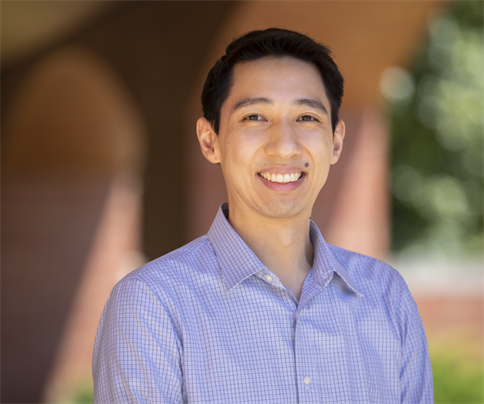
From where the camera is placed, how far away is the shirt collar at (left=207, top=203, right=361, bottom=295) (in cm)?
154

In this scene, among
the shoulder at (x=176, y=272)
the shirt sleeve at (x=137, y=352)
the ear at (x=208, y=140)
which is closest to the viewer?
the shirt sleeve at (x=137, y=352)

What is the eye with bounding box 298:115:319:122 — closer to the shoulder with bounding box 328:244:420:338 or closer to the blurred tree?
the shoulder with bounding box 328:244:420:338

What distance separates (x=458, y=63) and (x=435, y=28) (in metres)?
0.85

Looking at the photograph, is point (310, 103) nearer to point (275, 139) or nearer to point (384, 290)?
point (275, 139)

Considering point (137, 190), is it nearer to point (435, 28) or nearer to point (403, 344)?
point (403, 344)

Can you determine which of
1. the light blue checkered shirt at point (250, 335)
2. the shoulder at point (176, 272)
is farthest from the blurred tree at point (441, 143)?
the shoulder at point (176, 272)

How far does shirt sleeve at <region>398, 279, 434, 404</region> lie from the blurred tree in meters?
10.6

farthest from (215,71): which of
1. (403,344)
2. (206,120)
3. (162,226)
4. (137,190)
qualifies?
(137,190)

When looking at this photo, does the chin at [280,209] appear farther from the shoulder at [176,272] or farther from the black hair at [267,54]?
the black hair at [267,54]

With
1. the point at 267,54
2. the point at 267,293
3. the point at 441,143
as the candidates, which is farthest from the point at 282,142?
the point at 441,143

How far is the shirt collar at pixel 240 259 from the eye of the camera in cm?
154

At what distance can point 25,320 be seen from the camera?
18.3 feet

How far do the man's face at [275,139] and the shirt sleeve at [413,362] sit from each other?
0.41 meters

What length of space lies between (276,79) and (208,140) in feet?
0.95
